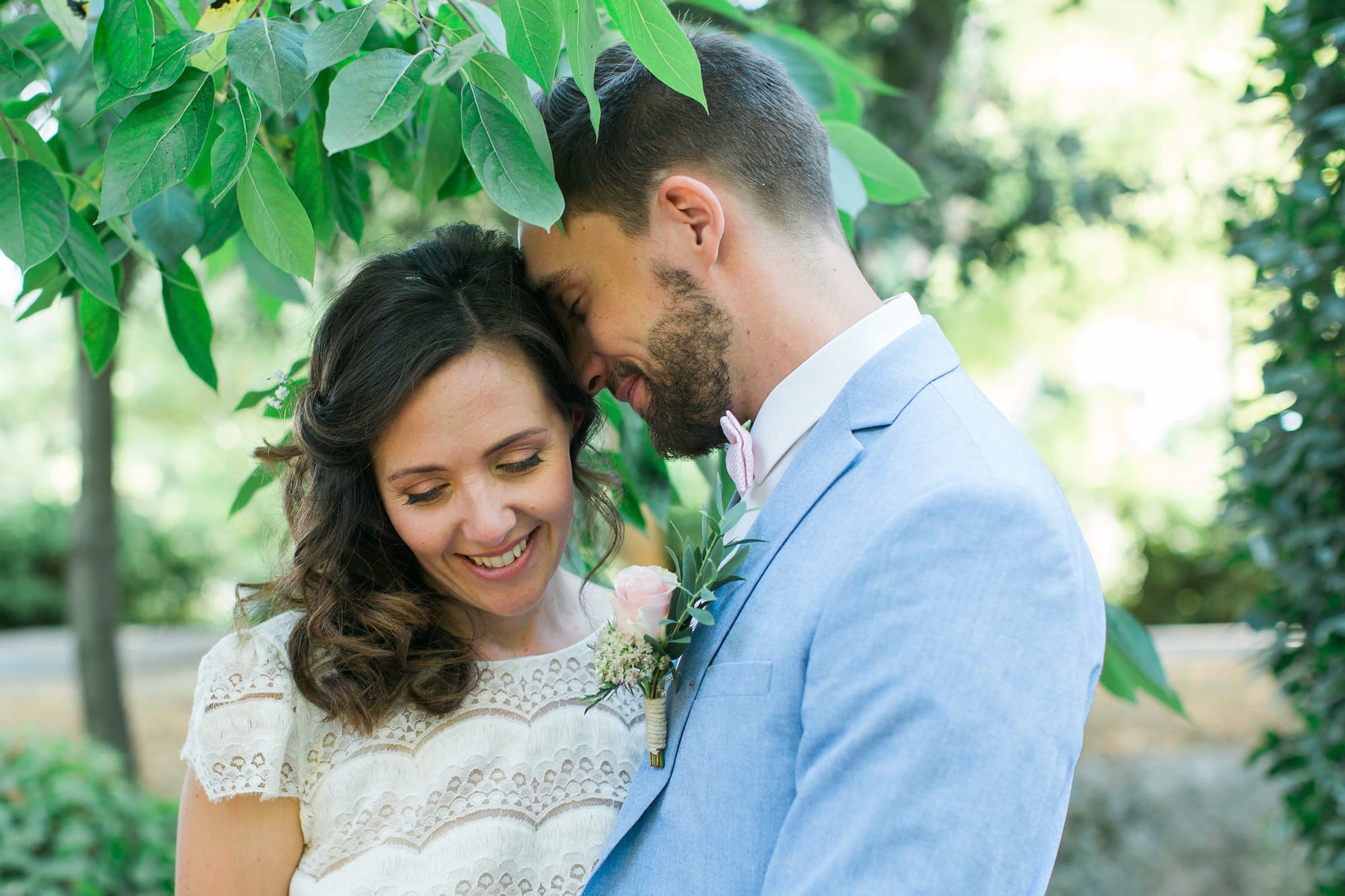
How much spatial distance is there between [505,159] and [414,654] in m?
1.10

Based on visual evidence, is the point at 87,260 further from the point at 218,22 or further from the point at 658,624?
the point at 658,624

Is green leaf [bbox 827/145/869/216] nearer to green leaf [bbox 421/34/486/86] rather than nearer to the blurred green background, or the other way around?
the blurred green background

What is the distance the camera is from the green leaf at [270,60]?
1.27 metres

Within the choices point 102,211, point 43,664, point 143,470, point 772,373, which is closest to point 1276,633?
point 772,373

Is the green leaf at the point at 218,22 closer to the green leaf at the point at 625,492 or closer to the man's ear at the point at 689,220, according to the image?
the man's ear at the point at 689,220

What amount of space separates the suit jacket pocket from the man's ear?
0.69 metres

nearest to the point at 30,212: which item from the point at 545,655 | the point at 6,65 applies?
the point at 6,65

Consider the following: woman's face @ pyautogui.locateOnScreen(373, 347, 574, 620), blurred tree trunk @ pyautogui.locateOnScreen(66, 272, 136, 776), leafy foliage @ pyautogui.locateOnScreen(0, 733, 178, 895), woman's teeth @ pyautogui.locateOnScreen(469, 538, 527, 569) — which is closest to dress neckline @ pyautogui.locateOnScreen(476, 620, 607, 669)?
woman's face @ pyautogui.locateOnScreen(373, 347, 574, 620)

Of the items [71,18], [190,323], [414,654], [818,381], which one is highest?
[71,18]

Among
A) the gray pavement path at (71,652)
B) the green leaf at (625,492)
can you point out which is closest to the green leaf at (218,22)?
the green leaf at (625,492)

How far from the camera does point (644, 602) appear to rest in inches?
70.9

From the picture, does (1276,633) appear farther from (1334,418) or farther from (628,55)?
(628,55)

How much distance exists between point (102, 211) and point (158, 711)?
940 cm

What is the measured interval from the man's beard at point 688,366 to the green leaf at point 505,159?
0.53m
